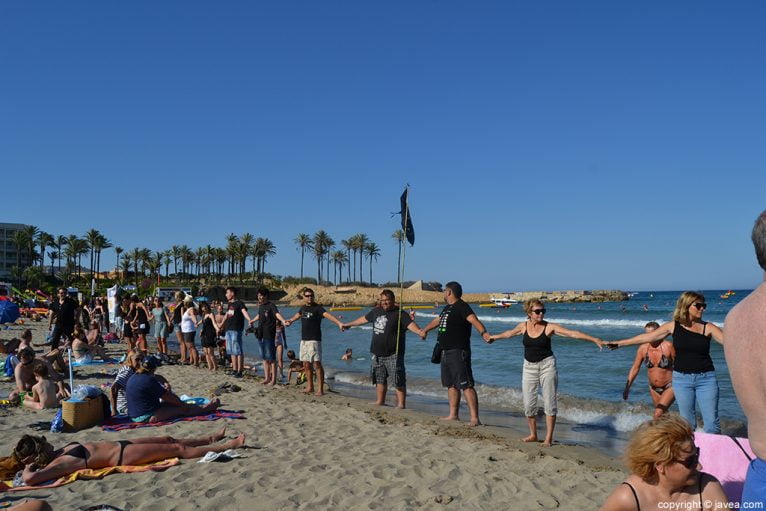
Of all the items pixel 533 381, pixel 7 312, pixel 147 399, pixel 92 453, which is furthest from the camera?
pixel 7 312

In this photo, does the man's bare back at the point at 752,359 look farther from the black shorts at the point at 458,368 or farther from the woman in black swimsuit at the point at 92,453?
the black shorts at the point at 458,368

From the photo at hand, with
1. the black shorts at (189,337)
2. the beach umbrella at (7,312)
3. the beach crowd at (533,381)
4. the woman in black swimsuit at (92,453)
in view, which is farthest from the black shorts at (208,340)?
the beach umbrella at (7,312)

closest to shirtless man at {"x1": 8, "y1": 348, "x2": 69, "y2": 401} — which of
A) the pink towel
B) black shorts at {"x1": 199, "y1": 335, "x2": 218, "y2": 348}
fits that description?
black shorts at {"x1": 199, "y1": 335, "x2": 218, "y2": 348}

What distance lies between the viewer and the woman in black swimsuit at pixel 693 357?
5.44 m

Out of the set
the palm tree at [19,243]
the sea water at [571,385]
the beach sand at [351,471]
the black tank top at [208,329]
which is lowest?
the sea water at [571,385]

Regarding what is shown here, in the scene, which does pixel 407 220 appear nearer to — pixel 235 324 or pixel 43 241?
pixel 235 324

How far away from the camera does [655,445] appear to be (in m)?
2.58

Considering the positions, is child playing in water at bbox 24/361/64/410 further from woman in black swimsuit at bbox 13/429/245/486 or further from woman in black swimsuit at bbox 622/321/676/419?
woman in black swimsuit at bbox 622/321/676/419

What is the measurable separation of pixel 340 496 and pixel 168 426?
354cm

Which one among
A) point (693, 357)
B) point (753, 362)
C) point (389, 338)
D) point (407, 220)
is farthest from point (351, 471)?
point (407, 220)

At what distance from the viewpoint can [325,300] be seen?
281 ft

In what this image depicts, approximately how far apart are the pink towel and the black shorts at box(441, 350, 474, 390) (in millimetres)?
4970

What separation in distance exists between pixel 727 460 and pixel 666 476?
24.1 inches

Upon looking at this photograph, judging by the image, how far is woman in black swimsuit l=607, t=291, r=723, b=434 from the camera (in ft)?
17.8
